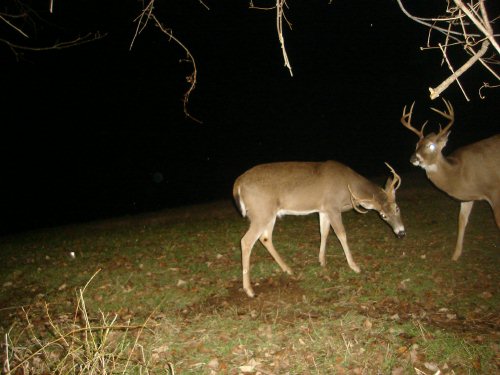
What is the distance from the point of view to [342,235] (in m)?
7.42

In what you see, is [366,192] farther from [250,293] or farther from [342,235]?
[250,293]

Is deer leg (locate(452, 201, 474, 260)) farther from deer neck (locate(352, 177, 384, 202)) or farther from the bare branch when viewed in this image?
the bare branch

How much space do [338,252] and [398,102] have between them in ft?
131

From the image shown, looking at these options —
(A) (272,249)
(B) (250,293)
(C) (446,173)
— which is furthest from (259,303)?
(C) (446,173)

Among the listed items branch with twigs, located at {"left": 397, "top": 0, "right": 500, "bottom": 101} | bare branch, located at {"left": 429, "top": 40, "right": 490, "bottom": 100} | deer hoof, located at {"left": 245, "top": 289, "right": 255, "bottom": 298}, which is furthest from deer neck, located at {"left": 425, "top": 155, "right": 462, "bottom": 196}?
bare branch, located at {"left": 429, "top": 40, "right": 490, "bottom": 100}

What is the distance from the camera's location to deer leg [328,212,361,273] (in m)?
7.30

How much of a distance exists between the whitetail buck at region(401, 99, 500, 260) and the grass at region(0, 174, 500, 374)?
3.60 ft

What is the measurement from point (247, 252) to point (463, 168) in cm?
382

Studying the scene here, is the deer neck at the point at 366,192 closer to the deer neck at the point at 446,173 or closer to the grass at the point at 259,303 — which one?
the deer neck at the point at 446,173

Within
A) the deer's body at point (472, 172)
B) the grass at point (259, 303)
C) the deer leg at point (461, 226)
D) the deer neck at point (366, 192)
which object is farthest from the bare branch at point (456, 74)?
the deer leg at point (461, 226)

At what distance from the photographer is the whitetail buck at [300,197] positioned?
6.93 meters

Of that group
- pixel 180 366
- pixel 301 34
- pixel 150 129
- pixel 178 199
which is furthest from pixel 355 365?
pixel 301 34

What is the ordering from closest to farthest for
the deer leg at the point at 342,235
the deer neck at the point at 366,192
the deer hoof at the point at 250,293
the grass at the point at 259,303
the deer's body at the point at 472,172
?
the grass at the point at 259,303 → the deer hoof at the point at 250,293 → the deer's body at the point at 472,172 → the deer leg at the point at 342,235 → the deer neck at the point at 366,192

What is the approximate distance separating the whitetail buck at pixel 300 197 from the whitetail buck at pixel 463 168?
66 centimetres
